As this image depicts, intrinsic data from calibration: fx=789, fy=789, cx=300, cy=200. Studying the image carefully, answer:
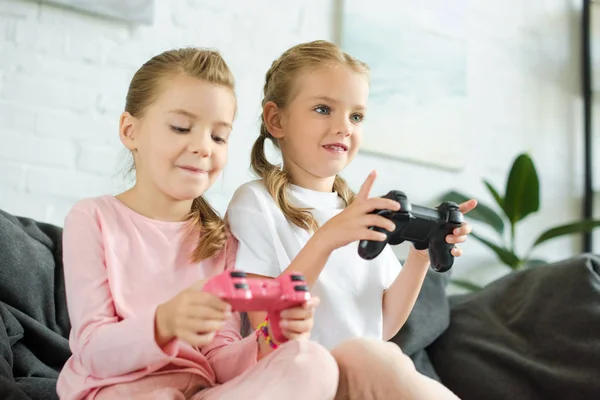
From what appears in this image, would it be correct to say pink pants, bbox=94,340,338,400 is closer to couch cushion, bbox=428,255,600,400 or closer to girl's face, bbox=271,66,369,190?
girl's face, bbox=271,66,369,190

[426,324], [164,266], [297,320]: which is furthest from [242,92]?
[297,320]

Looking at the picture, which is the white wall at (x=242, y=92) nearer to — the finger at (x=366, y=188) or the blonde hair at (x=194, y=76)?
the blonde hair at (x=194, y=76)

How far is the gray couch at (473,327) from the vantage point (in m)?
1.62

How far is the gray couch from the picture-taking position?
1.62 m

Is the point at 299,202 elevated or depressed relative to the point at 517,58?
depressed

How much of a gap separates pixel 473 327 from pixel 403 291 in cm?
69

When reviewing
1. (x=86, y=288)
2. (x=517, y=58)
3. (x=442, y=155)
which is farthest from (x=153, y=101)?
(x=517, y=58)

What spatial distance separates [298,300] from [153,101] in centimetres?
49

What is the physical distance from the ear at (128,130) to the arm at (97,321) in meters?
0.15

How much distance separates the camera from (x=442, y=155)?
3033mm

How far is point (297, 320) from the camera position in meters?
1.07

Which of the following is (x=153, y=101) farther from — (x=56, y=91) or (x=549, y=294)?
(x=549, y=294)

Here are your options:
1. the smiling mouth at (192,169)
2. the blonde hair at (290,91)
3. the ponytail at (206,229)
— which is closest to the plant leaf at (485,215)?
the blonde hair at (290,91)

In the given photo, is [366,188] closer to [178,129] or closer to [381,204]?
[381,204]
